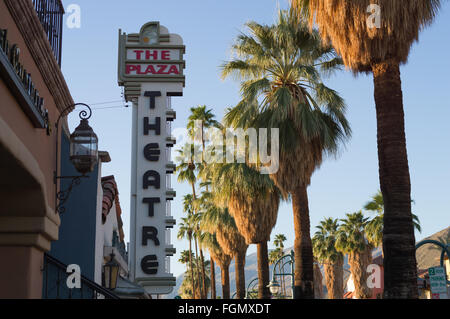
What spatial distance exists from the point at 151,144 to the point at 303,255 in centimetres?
1267

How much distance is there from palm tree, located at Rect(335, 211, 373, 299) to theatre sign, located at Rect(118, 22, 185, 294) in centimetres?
3337

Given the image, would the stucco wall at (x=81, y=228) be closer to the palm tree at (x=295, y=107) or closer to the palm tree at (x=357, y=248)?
the palm tree at (x=295, y=107)

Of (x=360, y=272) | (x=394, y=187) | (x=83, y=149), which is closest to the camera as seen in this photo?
(x=83, y=149)

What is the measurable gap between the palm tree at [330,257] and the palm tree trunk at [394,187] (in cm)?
5106

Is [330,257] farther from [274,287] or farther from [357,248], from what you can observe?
[274,287]

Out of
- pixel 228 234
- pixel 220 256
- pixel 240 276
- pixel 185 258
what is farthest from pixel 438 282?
pixel 185 258

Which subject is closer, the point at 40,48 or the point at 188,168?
the point at 40,48

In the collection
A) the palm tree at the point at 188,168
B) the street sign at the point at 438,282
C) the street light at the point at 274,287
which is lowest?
the street sign at the point at 438,282

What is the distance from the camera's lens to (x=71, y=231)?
20.5 m

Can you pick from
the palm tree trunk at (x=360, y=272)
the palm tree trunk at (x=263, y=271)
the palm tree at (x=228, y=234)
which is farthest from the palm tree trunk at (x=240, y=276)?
the palm tree trunk at (x=360, y=272)

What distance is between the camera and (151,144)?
107ft

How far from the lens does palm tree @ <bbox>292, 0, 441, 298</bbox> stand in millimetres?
13461

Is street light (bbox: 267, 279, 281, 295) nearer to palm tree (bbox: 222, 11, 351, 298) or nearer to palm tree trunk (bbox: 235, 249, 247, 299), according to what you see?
palm tree trunk (bbox: 235, 249, 247, 299)

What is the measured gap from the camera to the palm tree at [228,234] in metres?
44.9
